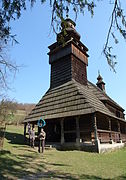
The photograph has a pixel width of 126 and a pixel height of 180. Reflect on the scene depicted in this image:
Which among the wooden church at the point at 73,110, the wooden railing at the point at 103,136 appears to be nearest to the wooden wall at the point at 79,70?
the wooden church at the point at 73,110

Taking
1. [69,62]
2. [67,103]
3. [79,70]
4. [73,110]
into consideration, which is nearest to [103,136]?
[73,110]

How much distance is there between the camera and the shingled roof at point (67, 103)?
12469 millimetres

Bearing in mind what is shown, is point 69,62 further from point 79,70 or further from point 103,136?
point 103,136

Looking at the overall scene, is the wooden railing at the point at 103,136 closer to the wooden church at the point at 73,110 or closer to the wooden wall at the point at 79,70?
the wooden church at the point at 73,110

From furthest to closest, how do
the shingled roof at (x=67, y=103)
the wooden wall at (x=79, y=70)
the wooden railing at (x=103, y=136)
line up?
the wooden wall at (x=79, y=70), the wooden railing at (x=103, y=136), the shingled roof at (x=67, y=103)

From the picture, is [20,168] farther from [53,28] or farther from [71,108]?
[71,108]

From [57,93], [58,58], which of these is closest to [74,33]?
[58,58]

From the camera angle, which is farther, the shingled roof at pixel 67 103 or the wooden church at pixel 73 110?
the shingled roof at pixel 67 103

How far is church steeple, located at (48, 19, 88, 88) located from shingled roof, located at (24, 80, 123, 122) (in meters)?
1.11

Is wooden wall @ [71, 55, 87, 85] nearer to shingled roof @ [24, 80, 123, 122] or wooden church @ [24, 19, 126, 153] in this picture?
wooden church @ [24, 19, 126, 153]

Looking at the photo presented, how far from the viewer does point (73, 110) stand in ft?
42.1

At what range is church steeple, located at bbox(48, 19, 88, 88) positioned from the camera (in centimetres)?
1708

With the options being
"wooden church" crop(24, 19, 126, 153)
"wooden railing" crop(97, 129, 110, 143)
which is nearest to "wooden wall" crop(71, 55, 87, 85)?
"wooden church" crop(24, 19, 126, 153)

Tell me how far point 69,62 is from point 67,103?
515 centimetres
